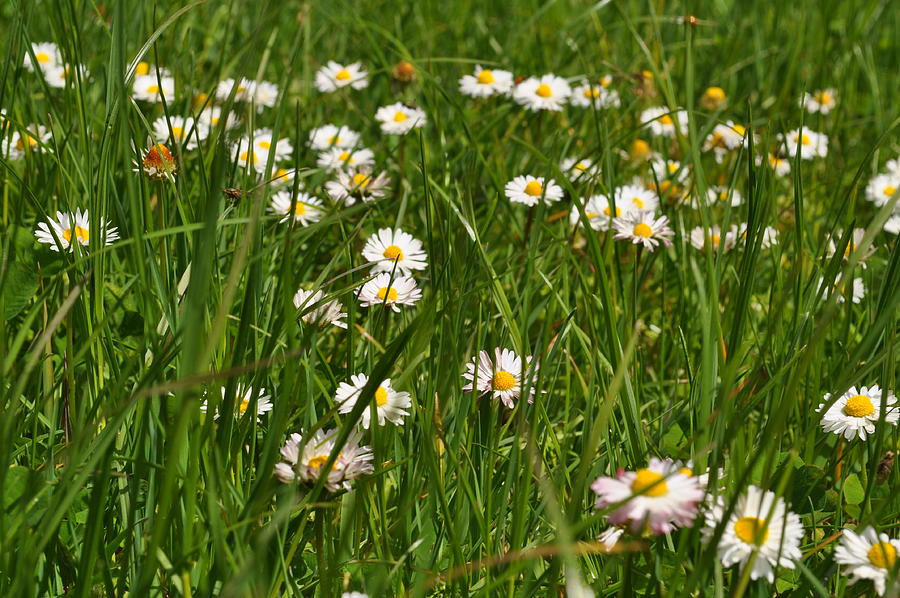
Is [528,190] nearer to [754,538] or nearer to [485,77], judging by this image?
[485,77]

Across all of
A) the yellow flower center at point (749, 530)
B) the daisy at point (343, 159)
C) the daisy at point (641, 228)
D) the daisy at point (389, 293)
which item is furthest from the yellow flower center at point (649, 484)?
the daisy at point (343, 159)

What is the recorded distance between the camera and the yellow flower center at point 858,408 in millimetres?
1348

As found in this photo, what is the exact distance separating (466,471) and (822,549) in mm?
453

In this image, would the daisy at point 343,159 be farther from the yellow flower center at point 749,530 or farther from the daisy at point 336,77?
the yellow flower center at point 749,530

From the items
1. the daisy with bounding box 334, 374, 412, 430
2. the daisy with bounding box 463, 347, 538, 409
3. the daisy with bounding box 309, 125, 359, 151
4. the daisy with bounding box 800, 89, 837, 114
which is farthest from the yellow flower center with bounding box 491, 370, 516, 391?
the daisy with bounding box 800, 89, 837, 114

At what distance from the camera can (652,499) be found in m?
0.89

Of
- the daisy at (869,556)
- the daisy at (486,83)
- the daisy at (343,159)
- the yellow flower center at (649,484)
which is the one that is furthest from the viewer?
the daisy at (486,83)

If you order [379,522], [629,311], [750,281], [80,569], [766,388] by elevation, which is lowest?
[80,569]

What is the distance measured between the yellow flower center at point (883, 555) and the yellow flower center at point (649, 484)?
0.24 m

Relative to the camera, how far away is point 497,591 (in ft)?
3.67

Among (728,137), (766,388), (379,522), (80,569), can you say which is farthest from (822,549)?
(728,137)

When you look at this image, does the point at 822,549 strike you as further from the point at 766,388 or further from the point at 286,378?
the point at 286,378

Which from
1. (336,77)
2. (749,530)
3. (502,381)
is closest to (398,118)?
(336,77)

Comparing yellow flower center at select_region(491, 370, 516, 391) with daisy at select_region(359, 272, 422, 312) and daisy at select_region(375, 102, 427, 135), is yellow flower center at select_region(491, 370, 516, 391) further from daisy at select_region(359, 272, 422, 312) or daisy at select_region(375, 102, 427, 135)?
daisy at select_region(375, 102, 427, 135)
